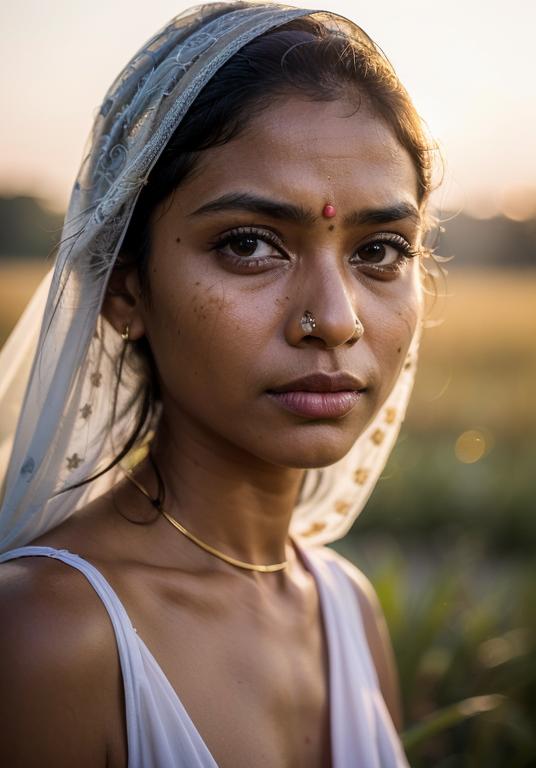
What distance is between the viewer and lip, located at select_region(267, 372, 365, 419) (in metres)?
2.05

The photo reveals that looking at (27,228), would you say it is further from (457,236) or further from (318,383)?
(318,383)

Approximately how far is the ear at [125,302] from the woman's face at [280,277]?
91 mm

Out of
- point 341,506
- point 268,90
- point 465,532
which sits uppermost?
point 268,90

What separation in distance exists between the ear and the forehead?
13.8 inches

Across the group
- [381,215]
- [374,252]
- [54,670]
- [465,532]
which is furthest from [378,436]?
[465,532]

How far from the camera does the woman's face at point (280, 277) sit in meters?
2.04

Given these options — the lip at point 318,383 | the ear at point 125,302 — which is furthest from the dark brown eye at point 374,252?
the ear at point 125,302

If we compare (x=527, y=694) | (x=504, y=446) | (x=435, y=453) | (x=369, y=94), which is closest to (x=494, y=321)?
(x=504, y=446)

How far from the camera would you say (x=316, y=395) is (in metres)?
2.07

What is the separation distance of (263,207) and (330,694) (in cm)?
142

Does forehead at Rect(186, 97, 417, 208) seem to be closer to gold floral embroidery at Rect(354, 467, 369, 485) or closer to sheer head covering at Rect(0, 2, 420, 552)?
sheer head covering at Rect(0, 2, 420, 552)

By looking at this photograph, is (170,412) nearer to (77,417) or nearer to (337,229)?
(77,417)

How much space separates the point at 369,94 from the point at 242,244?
0.55 m

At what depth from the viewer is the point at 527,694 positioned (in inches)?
171
